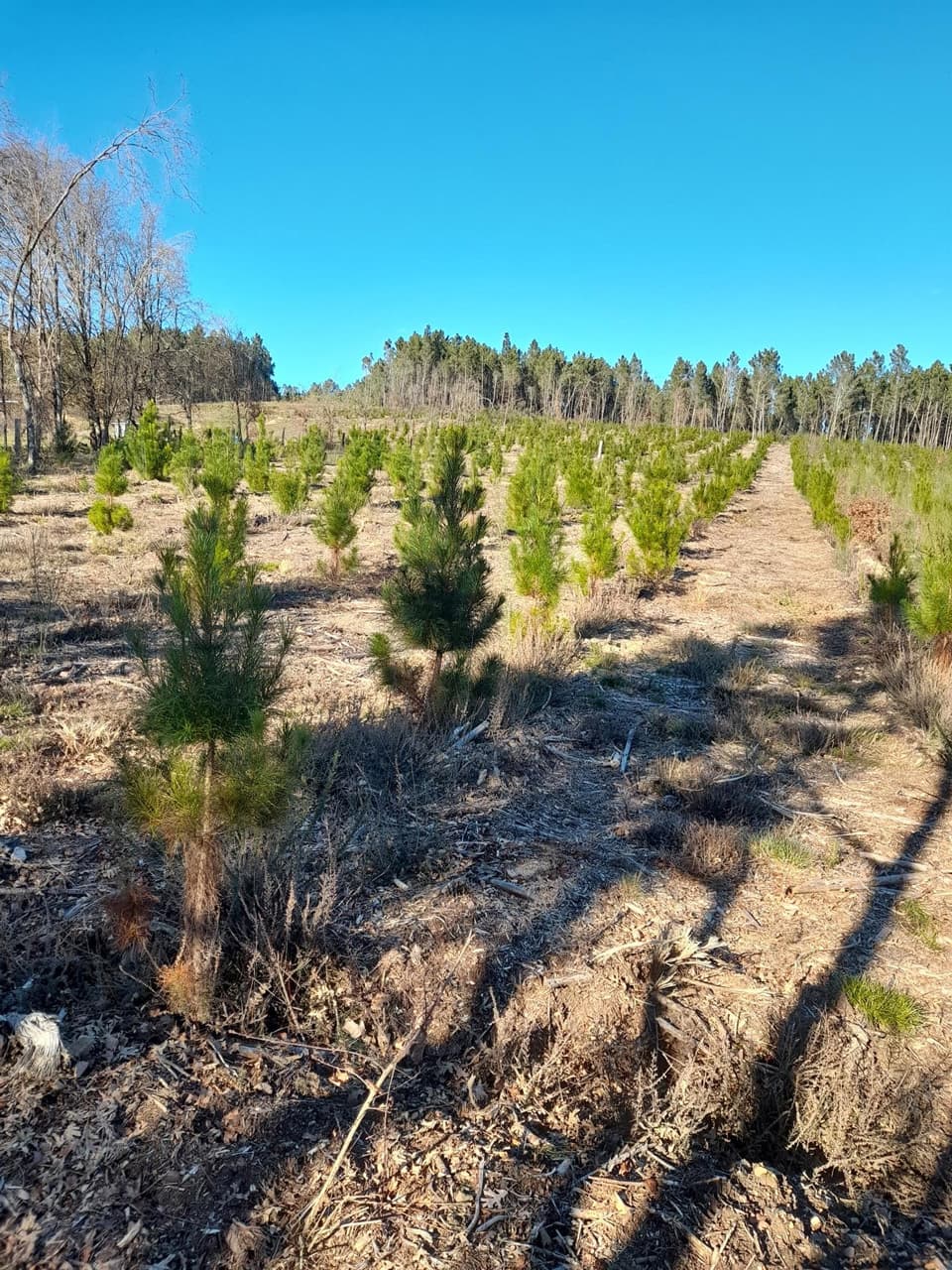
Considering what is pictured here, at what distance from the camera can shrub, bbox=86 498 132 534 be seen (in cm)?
1141

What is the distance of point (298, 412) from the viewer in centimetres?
5569

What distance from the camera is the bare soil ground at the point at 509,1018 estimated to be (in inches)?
76.1

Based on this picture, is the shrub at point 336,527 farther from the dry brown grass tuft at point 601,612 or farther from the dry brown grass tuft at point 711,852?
the dry brown grass tuft at point 711,852

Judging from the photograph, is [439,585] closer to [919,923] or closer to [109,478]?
[919,923]

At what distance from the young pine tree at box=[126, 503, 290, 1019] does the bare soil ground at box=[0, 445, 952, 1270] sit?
0.84 feet

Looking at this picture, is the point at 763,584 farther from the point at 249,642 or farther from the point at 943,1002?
the point at 249,642

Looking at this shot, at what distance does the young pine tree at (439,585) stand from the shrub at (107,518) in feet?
27.5

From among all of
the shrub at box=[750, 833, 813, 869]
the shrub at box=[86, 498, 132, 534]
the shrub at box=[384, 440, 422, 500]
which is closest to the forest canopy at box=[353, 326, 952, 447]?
the shrub at box=[384, 440, 422, 500]

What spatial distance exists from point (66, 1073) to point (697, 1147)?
2045 millimetres

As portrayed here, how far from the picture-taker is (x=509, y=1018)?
2.74 meters

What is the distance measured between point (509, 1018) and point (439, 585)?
291 cm

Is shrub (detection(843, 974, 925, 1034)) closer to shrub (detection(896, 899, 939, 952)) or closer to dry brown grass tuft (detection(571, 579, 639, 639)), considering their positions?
shrub (detection(896, 899, 939, 952))

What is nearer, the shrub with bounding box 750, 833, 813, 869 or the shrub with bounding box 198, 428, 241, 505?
the shrub with bounding box 750, 833, 813, 869

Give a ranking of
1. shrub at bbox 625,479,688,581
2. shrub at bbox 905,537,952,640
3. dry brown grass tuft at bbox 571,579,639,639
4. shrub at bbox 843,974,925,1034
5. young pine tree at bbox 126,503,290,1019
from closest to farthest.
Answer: young pine tree at bbox 126,503,290,1019 → shrub at bbox 843,974,925,1034 → shrub at bbox 905,537,952,640 → dry brown grass tuft at bbox 571,579,639,639 → shrub at bbox 625,479,688,581
